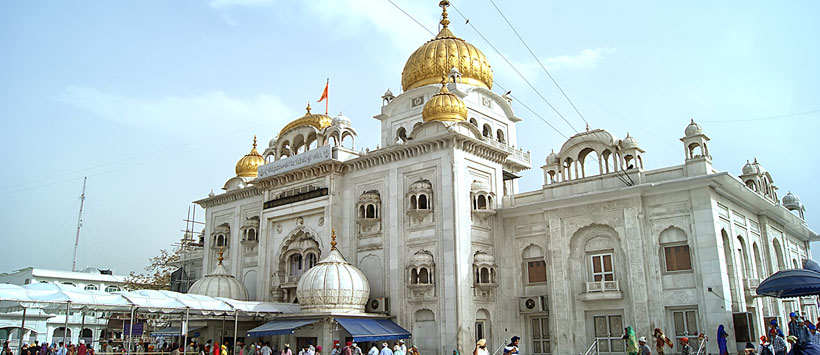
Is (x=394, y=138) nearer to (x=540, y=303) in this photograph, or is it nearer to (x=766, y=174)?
(x=540, y=303)

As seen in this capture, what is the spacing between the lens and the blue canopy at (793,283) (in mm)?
17422

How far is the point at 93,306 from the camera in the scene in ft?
63.6

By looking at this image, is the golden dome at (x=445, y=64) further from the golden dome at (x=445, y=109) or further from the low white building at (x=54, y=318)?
the low white building at (x=54, y=318)

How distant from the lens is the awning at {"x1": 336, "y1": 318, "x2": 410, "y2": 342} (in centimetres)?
2136

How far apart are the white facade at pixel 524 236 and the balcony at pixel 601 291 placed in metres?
0.05

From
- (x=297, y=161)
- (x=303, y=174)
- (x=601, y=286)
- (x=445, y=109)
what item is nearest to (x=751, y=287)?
(x=601, y=286)

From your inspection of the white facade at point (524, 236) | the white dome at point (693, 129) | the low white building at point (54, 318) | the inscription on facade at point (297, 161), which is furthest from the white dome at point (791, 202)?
the low white building at point (54, 318)

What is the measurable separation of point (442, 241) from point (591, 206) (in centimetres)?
553

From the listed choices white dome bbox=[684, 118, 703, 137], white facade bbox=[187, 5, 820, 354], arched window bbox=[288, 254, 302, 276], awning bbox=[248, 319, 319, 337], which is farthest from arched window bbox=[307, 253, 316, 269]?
white dome bbox=[684, 118, 703, 137]

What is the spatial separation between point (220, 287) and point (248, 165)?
864cm

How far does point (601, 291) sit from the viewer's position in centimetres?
2197

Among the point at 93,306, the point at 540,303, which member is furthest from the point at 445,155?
the point at 93,306

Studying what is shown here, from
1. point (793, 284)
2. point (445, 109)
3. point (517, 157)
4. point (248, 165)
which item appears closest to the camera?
point (793, 284)

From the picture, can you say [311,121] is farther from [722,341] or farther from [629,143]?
[722,341]
